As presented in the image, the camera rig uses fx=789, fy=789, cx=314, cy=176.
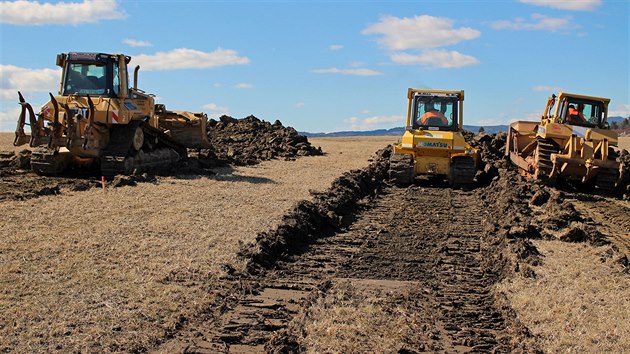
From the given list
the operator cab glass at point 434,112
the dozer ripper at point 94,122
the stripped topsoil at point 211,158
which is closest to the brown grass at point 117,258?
the stripped topsoil at point 211,158

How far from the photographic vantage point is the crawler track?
678 centimetres

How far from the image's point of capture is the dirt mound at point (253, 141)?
29.3 meters

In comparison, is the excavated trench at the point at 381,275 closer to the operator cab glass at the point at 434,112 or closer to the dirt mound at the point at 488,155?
the operator cab glass at the point at 434,112

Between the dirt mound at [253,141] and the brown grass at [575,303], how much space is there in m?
16.6

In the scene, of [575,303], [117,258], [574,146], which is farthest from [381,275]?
[574,146]

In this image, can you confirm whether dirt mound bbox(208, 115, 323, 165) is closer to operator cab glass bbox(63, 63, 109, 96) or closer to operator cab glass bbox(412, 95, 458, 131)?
operator cab glass bbox(63, 63, 109, 96)

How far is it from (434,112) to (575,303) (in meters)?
13.2

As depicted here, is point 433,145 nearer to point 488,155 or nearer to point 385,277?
point 385,277

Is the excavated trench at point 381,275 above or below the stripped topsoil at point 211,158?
below

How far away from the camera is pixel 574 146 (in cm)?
1964

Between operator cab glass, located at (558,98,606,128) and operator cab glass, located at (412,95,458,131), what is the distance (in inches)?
120

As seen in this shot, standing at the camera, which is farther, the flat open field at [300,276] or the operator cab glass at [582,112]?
the operator cab glass at [582,112]

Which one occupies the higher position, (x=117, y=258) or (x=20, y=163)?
(x=20, y=163)

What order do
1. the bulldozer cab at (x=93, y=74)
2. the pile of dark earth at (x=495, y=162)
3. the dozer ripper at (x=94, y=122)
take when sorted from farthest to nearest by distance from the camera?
the pile of dark earth at (x=495, y=162)
the bulldozer cab at (x=93, y=74)
the dozer ripper at (x=94, y=122)
